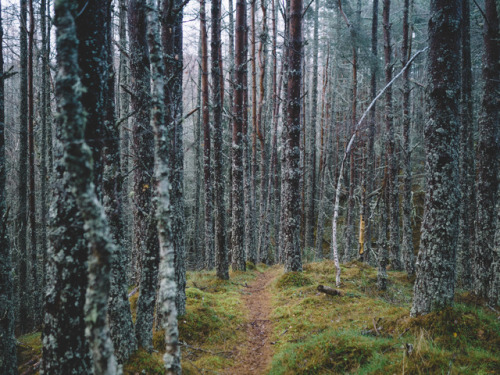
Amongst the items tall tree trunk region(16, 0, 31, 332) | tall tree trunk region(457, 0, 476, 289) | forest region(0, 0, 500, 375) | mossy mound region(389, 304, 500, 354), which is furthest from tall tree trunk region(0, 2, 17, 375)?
tall tree trunk region(457, 0, 476, 289)

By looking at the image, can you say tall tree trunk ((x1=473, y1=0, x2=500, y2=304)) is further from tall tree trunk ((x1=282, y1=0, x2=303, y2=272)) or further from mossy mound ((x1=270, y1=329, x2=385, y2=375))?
tall tree trunk ((x1=282, y1=0, x2=303, y2=272))

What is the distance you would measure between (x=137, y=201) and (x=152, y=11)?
3.00 metres

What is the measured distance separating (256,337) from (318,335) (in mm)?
1590

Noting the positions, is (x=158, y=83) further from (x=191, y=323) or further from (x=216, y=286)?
(x=216, y=286)

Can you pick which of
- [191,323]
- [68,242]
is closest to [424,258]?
[191,323]

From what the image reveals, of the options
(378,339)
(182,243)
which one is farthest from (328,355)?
(182,243)

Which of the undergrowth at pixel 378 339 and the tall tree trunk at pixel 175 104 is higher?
the tall tree trunk at pixel 175 104

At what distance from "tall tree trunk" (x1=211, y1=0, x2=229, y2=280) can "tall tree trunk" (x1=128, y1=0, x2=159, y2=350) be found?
411cm

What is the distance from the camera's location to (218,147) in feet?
32.5

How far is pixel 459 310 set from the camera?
16.2 ft

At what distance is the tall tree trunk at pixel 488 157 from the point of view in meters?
7.29

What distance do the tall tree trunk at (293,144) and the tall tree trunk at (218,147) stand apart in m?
2.08

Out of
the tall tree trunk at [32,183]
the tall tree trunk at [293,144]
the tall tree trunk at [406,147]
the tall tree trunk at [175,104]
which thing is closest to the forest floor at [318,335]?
the tall tree trunk at [293,144]

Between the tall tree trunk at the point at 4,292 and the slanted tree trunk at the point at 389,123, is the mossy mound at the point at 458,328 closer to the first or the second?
the tall tree trunk at the point at 4,292
